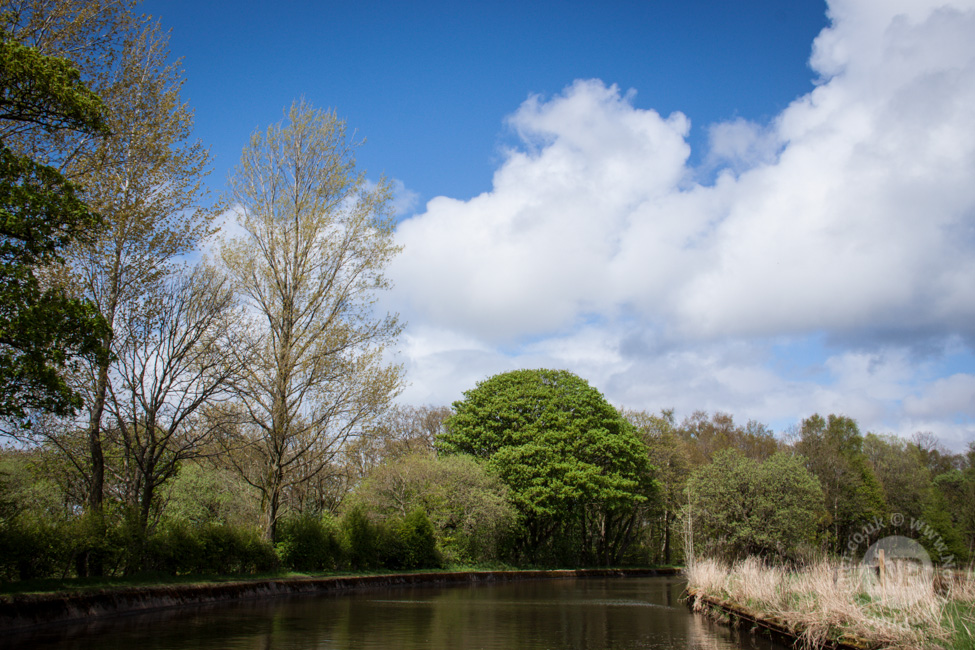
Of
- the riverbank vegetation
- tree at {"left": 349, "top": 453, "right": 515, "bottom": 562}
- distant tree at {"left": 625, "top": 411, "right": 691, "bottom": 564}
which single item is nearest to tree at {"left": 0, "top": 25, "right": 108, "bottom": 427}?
the riverbank vegetation

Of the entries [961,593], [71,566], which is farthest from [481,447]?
[961,593]

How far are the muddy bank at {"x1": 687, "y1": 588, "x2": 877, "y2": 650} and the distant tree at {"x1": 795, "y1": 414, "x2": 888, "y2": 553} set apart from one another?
38.4 m

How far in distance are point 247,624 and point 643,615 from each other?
9.38 m

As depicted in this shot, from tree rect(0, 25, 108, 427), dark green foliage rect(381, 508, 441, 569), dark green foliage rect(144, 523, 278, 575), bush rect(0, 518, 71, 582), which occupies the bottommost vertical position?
dark green foliage rect(381, 508, 441, 569)

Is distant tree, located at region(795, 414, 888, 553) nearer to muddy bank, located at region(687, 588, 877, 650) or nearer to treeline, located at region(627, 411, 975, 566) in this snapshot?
treeline, located at region(627, 411, 975, 566)

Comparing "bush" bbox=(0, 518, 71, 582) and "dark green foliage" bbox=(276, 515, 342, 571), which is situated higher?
"bush" bbox=(0, 518, 71, 582)

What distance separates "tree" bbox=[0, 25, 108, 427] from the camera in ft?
31.4

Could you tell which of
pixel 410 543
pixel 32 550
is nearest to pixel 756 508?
pixel 410 543

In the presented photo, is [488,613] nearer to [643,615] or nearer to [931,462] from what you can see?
[643,615]

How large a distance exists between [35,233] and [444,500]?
25.4 meters

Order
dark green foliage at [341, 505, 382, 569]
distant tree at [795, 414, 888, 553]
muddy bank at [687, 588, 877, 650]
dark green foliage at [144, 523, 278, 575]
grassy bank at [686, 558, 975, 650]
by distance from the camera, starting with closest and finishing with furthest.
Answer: grassy bank at [686, 558, 975, 650] → muddy bank at [687, 588, 877, 650] → dark green foliage at [144, 523, 278, 575] → dark green foliage at [341, 505, 382, 569] → distant tree at [795, 414, 888, 553]

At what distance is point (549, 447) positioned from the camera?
4028 centimetres

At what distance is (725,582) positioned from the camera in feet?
58.9

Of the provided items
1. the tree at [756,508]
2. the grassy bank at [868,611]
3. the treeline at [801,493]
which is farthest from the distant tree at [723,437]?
the grassy bank at [868,611]
